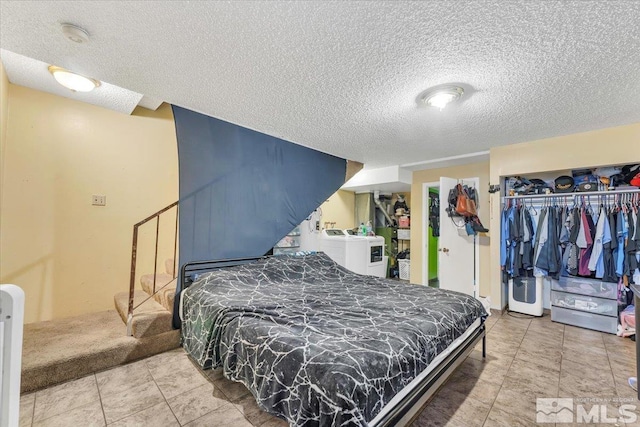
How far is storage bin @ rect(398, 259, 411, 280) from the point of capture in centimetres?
578

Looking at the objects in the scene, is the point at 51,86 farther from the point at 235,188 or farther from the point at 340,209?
the point at 340,209

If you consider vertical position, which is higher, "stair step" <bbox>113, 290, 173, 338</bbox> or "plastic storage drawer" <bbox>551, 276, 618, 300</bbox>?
"plastic storage drawer" <bbox>551, 276, 618, 300</bbox>

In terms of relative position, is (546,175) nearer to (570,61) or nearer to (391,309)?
(570,61)

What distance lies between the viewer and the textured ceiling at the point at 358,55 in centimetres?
148

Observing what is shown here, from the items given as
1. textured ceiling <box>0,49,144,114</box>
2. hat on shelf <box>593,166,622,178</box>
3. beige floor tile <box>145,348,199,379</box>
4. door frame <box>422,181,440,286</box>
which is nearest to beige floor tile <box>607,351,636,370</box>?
hat on shelf <box>593,166,622,178</box>

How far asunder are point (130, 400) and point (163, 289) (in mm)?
1261

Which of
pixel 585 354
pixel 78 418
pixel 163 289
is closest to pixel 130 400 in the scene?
pixel 78 418

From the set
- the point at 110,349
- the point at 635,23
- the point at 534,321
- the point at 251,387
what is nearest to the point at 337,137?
the point at 635,23

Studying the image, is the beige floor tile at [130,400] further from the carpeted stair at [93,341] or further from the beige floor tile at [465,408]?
the beige floor tile at [465,408]

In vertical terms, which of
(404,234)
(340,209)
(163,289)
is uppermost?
(340,209)

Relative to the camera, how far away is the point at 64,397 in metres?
1.92

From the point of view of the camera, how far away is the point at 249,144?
3346 mm

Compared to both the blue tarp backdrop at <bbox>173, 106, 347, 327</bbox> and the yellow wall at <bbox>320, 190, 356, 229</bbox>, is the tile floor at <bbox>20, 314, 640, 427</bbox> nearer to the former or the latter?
the blue tarp backdrop at <bbox>173, 106, 347, 327</bbox>

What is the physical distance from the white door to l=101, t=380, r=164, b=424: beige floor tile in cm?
398
